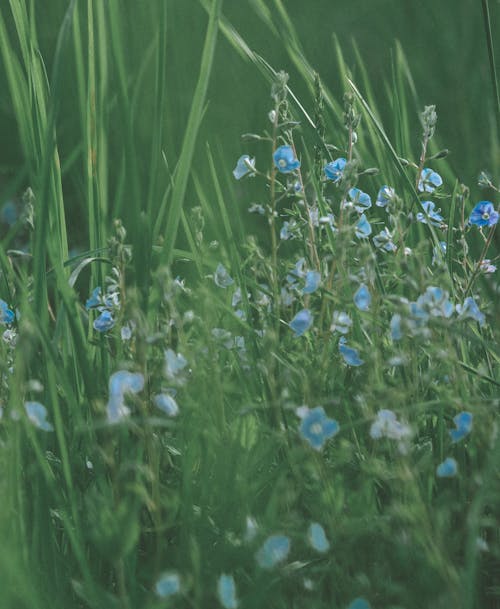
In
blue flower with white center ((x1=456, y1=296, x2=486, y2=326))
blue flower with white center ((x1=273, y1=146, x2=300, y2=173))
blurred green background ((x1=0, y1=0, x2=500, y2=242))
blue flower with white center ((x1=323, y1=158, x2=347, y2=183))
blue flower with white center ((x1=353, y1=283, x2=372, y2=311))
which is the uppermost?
blue flower with white center ((x1=273, y1=146, x2=300, y2=173))

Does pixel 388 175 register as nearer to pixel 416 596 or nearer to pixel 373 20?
pixel 416 596

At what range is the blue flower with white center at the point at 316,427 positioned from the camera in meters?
1.27

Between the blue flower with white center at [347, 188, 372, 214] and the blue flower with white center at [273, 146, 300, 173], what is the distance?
133 mm

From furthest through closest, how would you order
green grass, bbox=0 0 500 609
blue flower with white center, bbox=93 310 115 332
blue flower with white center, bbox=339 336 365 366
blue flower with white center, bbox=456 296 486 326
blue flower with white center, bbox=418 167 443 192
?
blue flower with white center, bbox=418 167 443 192 → blue flower with white center, bbox=93 310 115 332 → blue flower with white center, bbox=339 336 365 366 → blue flower with white center, bbox=456 296 486 326 → green grass, bbox=0 0 500 609

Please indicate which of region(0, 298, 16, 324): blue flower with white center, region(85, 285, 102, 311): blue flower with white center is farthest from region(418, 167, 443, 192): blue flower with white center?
region(0, 298, 16, 324): blue flower with white center

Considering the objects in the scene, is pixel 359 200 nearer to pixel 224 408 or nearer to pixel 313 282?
pixel 313 282

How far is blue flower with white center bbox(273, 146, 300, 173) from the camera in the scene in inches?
65.6

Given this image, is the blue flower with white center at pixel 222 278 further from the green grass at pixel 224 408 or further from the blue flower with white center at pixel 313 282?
the blue flower with white center at pixel 313 282

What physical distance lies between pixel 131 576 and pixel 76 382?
19.1 inches

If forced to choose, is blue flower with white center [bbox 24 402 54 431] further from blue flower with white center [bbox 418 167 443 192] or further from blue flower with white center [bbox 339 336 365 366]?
blue flower with white center [bbox 418 167 443 192]

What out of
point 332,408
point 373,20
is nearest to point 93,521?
point 332,408

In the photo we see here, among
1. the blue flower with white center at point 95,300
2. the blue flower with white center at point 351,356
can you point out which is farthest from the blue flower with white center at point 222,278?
the blue flower with white center at point 351,356

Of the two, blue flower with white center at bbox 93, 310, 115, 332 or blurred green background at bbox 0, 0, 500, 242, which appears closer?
blue flower with white center at bbox 93, 310, 115, 332

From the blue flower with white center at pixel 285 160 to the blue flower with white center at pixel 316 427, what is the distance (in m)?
0.56
